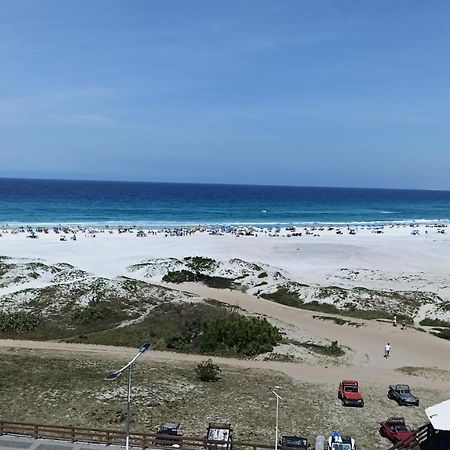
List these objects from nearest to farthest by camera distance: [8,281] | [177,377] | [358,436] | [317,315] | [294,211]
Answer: [358,436] → [177,377] → [317,315] → [8,281] → [294,211]

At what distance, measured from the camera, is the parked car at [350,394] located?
29.9m

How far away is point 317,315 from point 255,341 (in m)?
13.0

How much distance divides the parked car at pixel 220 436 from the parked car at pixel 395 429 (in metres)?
7.28

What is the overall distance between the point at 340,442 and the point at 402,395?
833 cm

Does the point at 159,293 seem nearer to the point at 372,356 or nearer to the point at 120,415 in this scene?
the point at 372,356

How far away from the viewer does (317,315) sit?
51438 millimetres

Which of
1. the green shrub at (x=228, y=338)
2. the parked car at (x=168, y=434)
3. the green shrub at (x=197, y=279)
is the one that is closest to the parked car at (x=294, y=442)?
the parked car at (x=168, y=434)

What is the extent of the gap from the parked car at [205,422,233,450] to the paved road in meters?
3.77

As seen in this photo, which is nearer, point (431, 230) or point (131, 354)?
point (131, 354)

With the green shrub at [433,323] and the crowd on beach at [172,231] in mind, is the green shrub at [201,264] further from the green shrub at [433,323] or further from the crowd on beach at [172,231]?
the crowd on beach at [172,231]

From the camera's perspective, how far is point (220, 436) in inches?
944

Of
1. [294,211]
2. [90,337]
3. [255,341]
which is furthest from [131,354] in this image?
[294,211]

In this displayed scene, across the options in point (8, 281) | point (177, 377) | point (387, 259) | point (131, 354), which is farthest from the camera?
point (387, 259)

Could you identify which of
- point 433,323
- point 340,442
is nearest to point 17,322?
point 340,442
